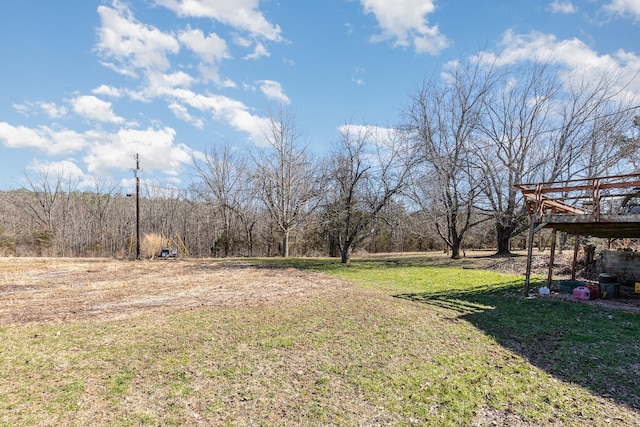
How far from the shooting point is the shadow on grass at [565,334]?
3.57 m

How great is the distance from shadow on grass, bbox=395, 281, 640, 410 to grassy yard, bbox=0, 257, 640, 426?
1.0 inches

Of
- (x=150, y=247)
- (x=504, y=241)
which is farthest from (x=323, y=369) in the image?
(x=150, y=247)

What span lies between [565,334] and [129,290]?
8653 mm

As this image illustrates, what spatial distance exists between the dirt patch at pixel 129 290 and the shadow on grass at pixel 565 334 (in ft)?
10.8

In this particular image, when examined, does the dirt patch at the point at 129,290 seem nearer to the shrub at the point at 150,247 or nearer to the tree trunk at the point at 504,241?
the shrub at the point at 150,247

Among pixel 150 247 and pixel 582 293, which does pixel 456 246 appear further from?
pixel 150 247

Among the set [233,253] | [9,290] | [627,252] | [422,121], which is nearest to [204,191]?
[233,253]

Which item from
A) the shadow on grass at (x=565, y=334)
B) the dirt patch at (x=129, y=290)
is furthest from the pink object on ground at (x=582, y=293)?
the dirt patch at (x=129, y=290)

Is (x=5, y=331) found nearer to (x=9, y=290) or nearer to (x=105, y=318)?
(x=105, y=318)

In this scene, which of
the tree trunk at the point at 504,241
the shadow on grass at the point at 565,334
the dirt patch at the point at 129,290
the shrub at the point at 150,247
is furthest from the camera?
the shrub at the point at 150,247

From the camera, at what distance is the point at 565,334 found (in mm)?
5016

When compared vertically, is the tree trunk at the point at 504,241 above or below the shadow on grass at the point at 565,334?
above

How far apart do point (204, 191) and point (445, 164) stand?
1710 cm

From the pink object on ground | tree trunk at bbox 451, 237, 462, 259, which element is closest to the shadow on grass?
the pink object on ground
